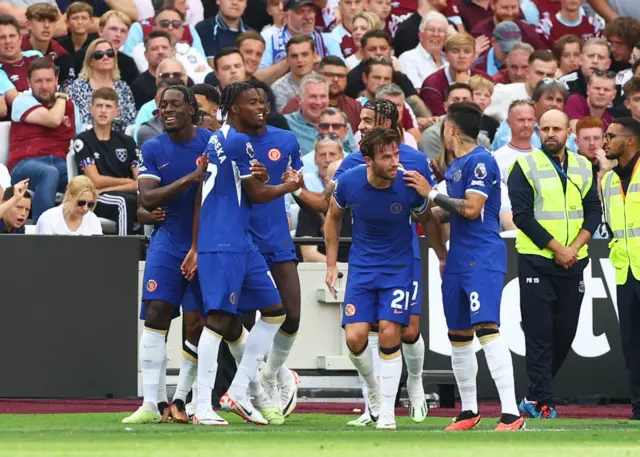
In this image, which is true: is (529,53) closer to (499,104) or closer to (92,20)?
(499,104)

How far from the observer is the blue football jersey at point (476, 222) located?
10.5 metres

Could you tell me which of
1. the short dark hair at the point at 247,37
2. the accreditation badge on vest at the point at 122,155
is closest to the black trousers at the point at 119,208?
the accreditation badge on vest at the point at 122,155

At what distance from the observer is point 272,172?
37.3 feet

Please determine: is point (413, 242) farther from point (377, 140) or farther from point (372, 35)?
point (372, 35)

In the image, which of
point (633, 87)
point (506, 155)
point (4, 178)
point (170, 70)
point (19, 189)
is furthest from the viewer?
point (170, 70)

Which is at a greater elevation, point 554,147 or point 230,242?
point 554,147

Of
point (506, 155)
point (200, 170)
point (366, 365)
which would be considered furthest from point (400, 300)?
point (506, 155)

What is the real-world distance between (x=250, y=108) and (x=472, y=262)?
2073mm

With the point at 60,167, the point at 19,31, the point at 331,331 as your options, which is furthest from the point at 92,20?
the point at 331,331

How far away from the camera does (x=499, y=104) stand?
1844 cm

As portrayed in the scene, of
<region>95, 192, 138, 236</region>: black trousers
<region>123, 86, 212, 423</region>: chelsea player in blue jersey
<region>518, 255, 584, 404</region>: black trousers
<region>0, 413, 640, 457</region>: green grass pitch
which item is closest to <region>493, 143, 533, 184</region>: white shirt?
<region>518, 255, 584, 404</region>: black trousers

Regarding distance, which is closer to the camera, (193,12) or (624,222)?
(624,222)

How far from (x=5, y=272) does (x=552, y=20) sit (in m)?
10.7

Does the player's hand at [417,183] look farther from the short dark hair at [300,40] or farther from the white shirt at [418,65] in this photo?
the white shirt at [418,65]
